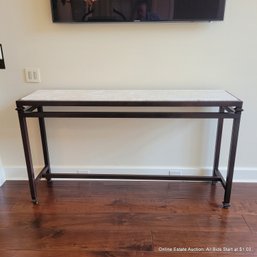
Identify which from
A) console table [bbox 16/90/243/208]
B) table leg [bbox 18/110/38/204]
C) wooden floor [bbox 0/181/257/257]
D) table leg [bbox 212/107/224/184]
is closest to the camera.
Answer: wooden floor [bbox 0/181/257/257]

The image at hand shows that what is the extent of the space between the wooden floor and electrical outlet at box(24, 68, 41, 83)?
93cm

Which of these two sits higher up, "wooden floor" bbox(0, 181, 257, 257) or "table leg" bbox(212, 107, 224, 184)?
"table leg" bbox(212, 107, 224, 184)

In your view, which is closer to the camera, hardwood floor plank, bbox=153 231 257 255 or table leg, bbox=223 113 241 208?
hardwood floor plank, bbox=153 231 257 255

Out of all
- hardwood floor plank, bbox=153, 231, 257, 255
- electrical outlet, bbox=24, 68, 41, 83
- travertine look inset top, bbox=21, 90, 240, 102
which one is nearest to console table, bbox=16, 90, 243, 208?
travertine look inset top, bbox=21, 90, 240, 102

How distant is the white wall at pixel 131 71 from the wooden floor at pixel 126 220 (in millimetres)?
264

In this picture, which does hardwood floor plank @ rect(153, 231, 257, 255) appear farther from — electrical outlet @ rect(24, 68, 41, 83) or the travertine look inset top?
electrical outlet @ rect(24, 68, 41, 83)

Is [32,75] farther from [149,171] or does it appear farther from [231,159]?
[231,159]

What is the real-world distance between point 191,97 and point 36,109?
1.21 metres

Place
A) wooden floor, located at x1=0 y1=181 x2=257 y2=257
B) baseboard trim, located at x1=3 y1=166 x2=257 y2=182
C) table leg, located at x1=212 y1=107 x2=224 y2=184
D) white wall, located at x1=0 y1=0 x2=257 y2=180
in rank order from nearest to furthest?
wooden floor, located at x1=0 y1=181 x2=257 y2=257, white wall, located at x1=0 y1=0 x2=257 y2=180, table leg, located at x1=212 y1=107 x2=224 y2=184, baseboard trim, located at x1=3 y1=166 x2=257 y2=182

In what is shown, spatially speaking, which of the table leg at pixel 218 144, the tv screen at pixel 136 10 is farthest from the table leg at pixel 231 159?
the tv screen at pixel 136 10

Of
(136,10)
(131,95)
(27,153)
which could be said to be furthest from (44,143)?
(136,10)

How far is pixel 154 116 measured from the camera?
1.82 m

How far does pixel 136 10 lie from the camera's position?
6.22 ft

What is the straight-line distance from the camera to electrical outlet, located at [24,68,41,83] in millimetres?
2113
